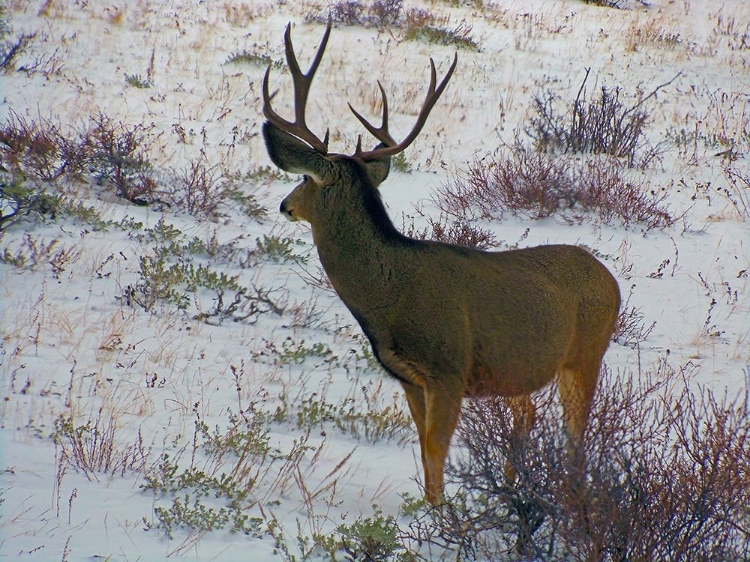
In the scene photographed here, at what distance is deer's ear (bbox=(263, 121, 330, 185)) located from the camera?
476 cm

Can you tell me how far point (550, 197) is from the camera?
1065 cm

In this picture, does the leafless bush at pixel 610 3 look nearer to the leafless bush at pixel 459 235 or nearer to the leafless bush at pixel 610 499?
the leafless bush at pixel 459 235

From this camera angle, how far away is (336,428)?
582cm

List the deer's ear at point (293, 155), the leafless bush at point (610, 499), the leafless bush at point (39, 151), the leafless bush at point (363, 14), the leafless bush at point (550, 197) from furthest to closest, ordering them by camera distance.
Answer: the leafless bush at point (363, 14), the leafless bush at point (550, 197), the leafless bush at point (39, 151), the deer's ear at point (293, 155), the leafless bush at point (610, 499)

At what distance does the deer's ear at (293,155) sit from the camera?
187 inches

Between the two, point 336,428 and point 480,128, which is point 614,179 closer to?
point 480,128

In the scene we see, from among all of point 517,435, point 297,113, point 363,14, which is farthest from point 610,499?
point 363,14

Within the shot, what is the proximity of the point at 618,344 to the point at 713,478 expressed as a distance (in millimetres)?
4278

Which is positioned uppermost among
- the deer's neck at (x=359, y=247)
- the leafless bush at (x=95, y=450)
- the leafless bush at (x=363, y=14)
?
the leafless bush at (x=363, y=14)

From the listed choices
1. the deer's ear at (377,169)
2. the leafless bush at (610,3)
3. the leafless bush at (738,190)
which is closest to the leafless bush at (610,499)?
the deer's ear at (377,169)

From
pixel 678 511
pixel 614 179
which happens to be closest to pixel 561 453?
pixel 678 511

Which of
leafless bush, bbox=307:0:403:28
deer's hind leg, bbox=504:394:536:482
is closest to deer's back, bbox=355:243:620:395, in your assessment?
deer's hind leg, bbox=504:394:536:482

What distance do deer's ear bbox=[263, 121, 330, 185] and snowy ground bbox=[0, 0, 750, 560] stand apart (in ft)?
5.25

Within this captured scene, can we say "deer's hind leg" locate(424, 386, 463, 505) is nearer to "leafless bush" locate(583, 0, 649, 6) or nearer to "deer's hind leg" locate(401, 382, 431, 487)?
"deer's hind leg" locate(401, 382, 431, 487)
